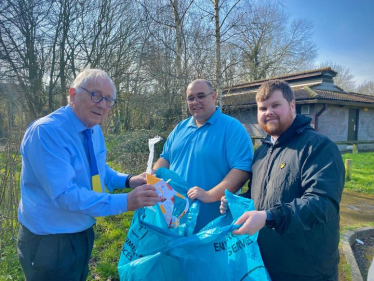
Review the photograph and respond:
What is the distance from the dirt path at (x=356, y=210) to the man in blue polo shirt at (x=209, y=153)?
3335mm

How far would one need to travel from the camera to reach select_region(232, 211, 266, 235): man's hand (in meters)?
1.39

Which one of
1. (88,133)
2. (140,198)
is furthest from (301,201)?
(88,133)

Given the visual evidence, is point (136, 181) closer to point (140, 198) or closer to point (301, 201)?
point (140, 198)

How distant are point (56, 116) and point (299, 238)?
5.54 feet

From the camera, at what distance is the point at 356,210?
5566 mm

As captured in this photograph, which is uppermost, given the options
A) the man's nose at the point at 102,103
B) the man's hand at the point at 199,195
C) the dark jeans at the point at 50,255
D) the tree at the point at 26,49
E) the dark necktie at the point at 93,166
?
the tree at the point at 26,49

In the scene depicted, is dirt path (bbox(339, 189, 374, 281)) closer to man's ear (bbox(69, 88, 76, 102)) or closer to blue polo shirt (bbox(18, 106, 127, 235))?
blue polo shirt (bbox(18, 106, 127, 235))

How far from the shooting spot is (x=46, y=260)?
1656 mm

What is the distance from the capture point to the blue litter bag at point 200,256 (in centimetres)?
148

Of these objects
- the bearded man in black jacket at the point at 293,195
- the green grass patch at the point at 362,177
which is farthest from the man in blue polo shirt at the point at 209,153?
the green grass patch at the point at 362,177

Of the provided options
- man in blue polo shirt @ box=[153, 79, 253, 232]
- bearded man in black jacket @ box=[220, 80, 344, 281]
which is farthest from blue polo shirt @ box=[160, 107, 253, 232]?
bearded man in black jacket @ box=[220, 80, 344, 281]

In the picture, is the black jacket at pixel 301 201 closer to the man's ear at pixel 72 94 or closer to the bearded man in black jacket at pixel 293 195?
the bearded man in black jacket at pixel 293 195

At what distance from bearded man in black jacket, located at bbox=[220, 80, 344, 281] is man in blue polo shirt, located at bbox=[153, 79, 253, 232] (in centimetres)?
22

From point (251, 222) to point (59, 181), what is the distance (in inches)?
41.8
